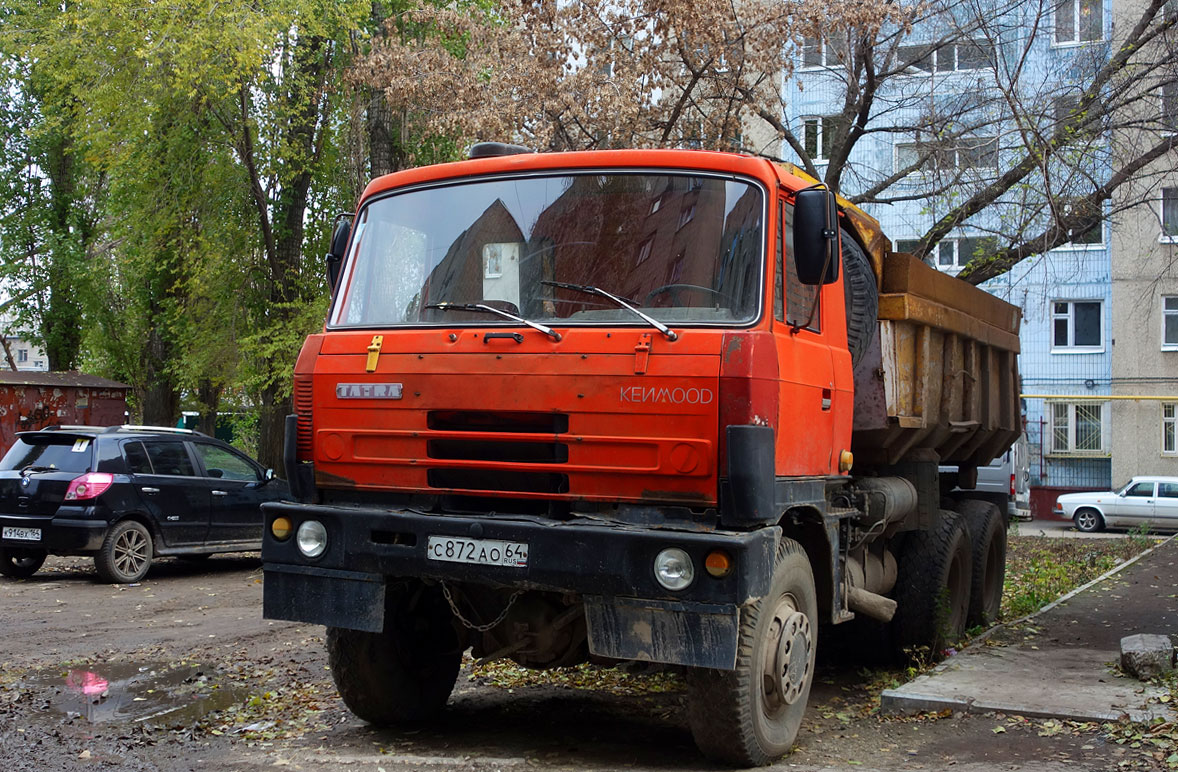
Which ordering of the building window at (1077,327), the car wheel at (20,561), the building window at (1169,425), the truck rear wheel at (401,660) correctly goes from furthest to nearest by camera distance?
the building window at (1077,327), the building window at (1169,425), the car wheel at (20,561), the truck rear wheel at (401,660)

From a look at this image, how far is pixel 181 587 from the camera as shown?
13.0 m

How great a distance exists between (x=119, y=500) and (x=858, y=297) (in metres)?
8.81

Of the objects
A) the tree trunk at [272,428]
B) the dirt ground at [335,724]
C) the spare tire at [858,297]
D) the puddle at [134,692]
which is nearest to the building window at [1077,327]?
the tree trunk at [272,428]

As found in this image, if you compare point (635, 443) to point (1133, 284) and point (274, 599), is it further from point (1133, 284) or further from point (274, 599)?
point (1133, 284)

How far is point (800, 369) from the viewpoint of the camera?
19.0 feet

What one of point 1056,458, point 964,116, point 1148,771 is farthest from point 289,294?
point 1056,458

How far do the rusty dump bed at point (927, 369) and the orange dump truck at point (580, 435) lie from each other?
844mm

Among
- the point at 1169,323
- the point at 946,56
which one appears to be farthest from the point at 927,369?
the point at 1169,323

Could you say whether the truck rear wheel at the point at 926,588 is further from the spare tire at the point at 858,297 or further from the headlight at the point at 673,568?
the headlight at the point at 673,568

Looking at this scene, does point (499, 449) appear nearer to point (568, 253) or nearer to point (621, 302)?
point (621, 302)

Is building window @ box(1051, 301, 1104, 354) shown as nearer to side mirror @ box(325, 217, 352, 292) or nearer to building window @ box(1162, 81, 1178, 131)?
building window @ box(1162, 81, 1178, 131)

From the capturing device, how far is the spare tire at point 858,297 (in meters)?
7.25

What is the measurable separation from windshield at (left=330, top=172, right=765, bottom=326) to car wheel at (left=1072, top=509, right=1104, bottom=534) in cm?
2528

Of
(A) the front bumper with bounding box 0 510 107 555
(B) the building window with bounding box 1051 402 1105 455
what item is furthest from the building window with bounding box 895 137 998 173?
(B) the building window with bounding box 1051 402 1105 455
